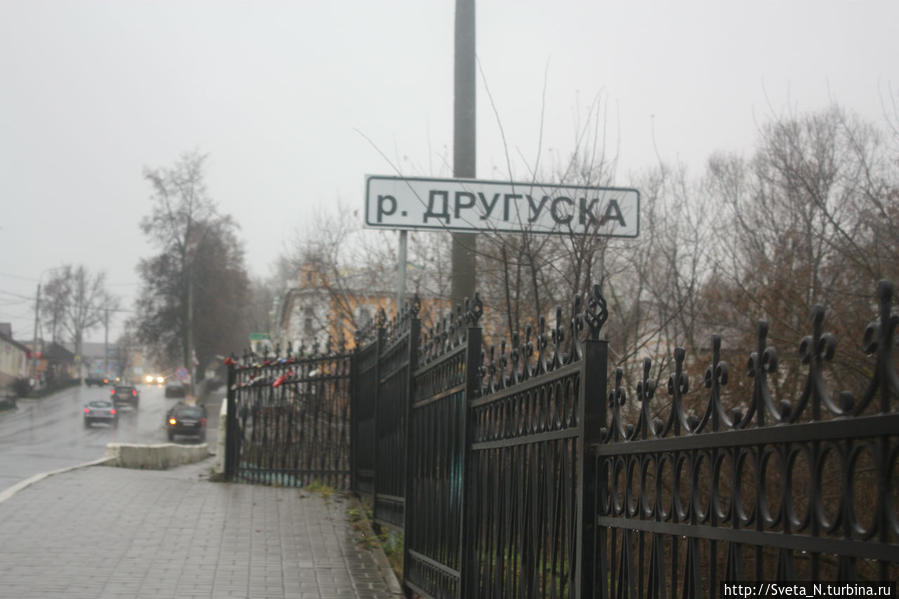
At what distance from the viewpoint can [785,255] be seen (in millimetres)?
14211

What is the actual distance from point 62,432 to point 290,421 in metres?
34.8

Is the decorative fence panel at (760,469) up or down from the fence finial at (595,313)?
down

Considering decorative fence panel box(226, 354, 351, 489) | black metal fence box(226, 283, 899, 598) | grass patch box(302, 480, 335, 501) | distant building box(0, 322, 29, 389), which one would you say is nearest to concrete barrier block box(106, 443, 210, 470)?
decorative fence panel box(226, 354, 351, 489)

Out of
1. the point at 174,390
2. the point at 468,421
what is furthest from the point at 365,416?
the point at 174,390

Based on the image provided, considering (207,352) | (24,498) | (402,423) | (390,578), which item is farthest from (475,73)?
(207,352)

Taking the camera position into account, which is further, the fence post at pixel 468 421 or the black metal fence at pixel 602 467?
the fence post at pixel 468 421

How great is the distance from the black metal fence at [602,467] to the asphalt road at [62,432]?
34.6 ft

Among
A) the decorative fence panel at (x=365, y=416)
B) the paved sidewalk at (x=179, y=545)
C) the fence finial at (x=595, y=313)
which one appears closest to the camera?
the fence finial at (x=595, y=313)

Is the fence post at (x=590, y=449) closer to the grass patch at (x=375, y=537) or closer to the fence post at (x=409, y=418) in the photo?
the fence post at (x=409, y=418)

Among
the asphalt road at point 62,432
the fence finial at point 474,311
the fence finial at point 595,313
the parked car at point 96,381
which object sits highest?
the fence finial at point 474,311

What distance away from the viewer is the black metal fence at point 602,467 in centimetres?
201

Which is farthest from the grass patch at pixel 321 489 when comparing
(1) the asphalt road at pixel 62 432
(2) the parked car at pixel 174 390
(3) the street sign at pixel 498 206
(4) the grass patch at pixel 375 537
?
(2) the parked car at pixel 174 390

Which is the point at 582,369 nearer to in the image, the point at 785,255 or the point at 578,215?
the point at 578,215

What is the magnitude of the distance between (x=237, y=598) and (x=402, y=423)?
6.31 feet
